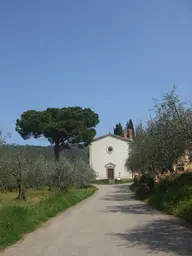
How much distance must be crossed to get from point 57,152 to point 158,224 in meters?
63.0

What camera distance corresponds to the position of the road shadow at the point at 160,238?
389 inches

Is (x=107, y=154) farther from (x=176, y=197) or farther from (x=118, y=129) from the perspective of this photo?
(x=176, y=197)

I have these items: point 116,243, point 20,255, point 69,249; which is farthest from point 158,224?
point 20,255

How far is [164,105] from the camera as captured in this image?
75.3ft

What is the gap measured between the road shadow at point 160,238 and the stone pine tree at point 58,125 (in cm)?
5898

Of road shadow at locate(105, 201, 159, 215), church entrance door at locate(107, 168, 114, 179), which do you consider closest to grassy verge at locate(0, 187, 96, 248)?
road shadow at locate(105, 201, 159, 215)

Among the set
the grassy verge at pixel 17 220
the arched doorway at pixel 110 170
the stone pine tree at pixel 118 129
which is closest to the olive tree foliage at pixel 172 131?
the grassy verge at pixel 17 220

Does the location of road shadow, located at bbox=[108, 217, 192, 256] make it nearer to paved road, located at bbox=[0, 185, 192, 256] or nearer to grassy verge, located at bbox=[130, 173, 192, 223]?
paved road, located at bbox=[0, 185, 192, 256]

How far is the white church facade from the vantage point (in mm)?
90250

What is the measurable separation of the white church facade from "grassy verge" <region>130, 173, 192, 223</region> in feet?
206

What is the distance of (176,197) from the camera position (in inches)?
828

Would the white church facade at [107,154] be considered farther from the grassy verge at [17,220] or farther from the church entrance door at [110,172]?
the grassy verge at [17,220]

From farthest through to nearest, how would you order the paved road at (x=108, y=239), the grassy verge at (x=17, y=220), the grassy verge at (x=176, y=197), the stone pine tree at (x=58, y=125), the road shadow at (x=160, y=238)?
the stone pine tree at (x=58, y=125)
the grassy verge at (x=176, y=197)
the grassy verge at (x=17, y=220)
the road shadow at (x=160, y=238)
the paved road at (x=108, y=239)

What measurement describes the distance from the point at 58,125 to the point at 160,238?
62149 mm
